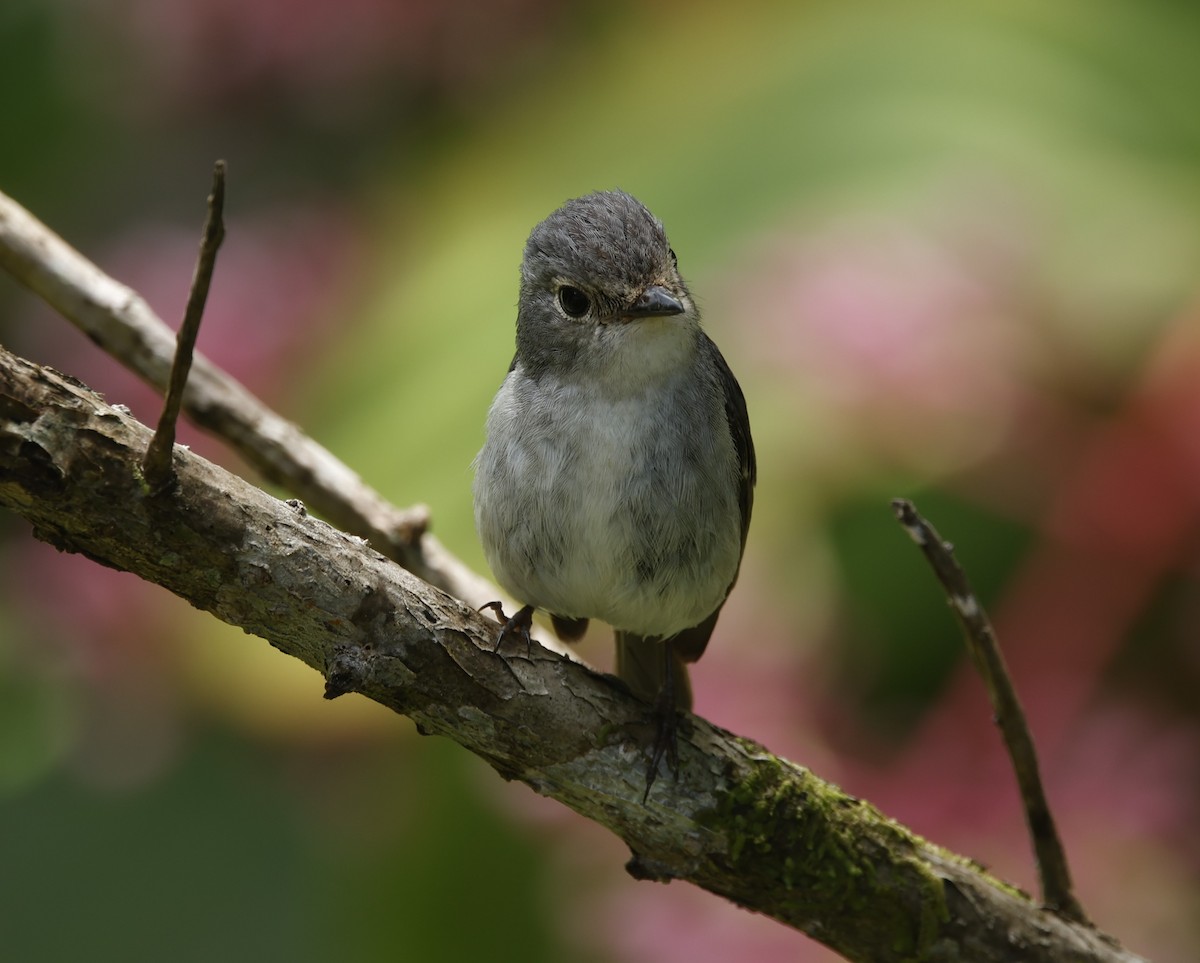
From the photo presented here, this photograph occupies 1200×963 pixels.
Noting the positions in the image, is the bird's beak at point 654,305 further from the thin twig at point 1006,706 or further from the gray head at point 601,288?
the thin twig at point 1006,706

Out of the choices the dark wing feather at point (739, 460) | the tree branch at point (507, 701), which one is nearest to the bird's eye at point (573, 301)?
the dark wing feather at point (739, 460)

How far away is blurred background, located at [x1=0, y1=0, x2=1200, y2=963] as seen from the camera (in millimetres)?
3475

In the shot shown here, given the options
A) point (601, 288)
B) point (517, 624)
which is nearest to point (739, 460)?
point (601, 288)

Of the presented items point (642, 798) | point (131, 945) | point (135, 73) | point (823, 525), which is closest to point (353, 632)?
point (642, 798)

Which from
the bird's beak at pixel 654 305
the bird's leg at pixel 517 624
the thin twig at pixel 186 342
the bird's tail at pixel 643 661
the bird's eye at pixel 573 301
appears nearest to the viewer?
A: the thin twig at pixel 186 342

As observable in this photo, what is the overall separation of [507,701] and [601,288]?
0.91 metres

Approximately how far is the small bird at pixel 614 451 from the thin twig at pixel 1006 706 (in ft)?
1.49

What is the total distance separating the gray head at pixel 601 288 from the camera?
2732 mm

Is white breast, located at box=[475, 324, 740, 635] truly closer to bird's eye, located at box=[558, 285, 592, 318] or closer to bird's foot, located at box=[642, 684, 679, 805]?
bird's eye, located at box=[558, 285, 592, 318]

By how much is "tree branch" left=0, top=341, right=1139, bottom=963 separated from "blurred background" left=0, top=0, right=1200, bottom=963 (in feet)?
2.29

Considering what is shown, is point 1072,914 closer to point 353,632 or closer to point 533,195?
point 353,632

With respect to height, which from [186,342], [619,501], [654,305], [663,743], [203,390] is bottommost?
[186,342]

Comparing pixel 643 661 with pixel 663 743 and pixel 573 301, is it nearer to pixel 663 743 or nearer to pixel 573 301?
pixel 663 743

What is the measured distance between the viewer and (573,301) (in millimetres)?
2826
